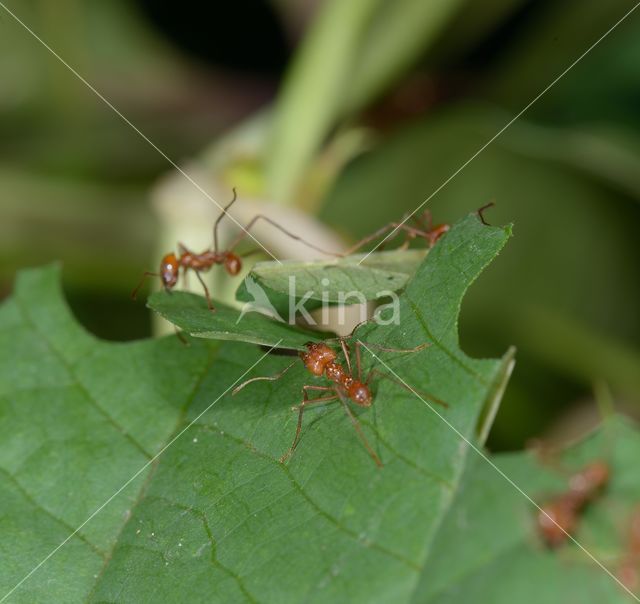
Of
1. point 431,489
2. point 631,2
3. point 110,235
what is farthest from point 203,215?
point 631,2

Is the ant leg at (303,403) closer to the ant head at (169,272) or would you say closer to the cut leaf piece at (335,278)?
the cut leaf piece at (335,278)

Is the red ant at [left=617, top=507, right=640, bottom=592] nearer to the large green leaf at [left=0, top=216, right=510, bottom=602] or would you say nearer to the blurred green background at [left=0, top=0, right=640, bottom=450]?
the large green leaf at [left=0, top=216, right=510, bottom=602]

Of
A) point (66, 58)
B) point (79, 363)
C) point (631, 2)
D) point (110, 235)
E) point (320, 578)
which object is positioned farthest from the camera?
point (66, 58)

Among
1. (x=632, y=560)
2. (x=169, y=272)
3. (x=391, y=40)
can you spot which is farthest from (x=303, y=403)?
(x=391, y=40)

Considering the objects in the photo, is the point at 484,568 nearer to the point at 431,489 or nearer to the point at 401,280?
the point at 431,489

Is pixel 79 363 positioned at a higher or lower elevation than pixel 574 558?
lower

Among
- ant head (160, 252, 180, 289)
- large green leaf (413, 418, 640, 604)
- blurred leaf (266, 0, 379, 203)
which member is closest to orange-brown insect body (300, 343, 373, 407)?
large green leaf (413, 418, 640, 604)

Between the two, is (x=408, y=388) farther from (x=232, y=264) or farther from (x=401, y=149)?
(x=401, y=149)
